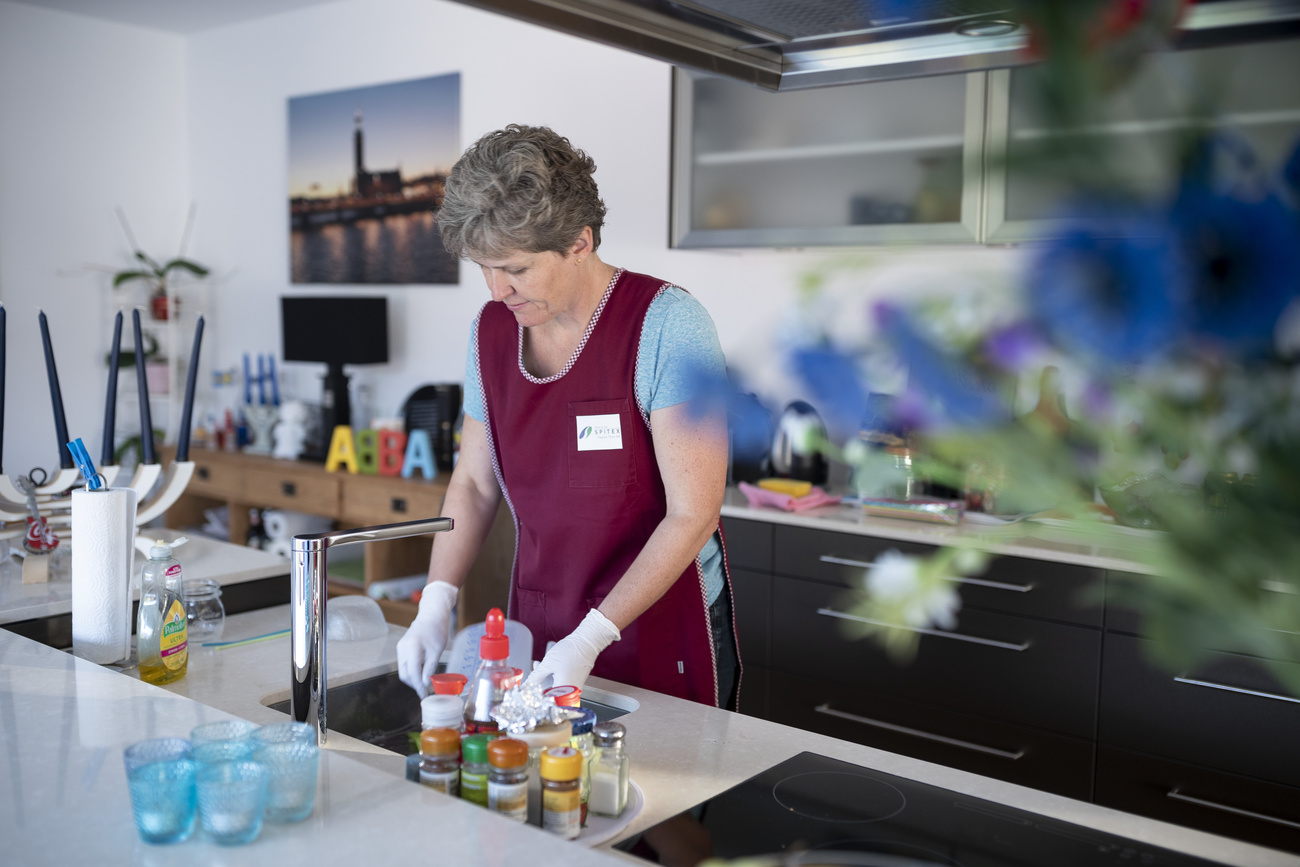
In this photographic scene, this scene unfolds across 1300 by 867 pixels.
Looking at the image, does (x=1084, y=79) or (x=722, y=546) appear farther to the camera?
(x=722, y=546)

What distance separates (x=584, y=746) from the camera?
110 centimetres

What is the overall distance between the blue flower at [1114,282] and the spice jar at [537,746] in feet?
2.65

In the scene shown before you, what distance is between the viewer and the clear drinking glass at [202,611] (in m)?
1.77

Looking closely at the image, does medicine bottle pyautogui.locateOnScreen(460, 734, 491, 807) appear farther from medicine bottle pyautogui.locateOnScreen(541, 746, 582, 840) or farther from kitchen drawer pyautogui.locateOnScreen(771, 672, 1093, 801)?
kitchen drawer pyautogui.locateOnScreen(771, 672, 1093, 801)

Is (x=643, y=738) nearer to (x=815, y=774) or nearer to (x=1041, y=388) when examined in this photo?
(x=815, y=774)

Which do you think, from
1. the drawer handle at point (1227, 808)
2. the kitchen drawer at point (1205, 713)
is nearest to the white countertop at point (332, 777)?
the kitchen drawer at point (1205, 713)

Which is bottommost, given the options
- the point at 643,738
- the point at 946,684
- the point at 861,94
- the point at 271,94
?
the point at 946,684

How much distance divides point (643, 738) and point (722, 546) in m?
0.58

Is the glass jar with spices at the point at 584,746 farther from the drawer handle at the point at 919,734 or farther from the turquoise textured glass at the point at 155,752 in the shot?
the drawer handle at the point at 919,734

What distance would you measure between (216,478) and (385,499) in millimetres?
1132

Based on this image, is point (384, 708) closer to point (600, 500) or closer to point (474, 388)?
point (600, 500)

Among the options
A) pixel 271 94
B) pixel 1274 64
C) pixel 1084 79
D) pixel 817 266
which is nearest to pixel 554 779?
pixel 817 266

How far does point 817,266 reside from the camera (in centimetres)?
43

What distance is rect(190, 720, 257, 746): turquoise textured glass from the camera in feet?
3.32
